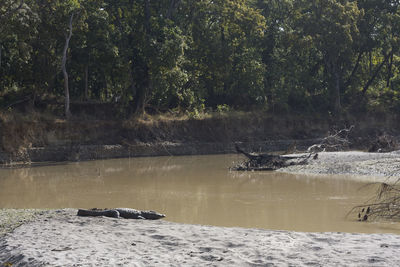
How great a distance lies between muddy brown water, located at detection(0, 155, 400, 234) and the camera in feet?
37.1

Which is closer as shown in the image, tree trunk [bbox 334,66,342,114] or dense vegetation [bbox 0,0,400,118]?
dense vegetation [bbox 0,0,400,118]

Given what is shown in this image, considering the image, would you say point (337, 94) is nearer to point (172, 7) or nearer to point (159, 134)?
point (172, 7)

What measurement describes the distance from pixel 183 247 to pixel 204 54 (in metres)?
28.3

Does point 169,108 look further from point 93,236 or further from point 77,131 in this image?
point 93,236

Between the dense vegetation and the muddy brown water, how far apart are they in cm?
780

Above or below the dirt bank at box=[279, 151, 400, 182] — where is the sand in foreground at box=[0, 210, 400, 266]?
below

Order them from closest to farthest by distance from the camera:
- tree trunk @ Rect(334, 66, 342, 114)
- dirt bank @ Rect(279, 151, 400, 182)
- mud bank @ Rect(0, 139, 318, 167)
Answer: dirt bank @ Rect(279, 151, 400, 182)
mud bank @ Rect(0, 139, 318, 167)
tree trunk @ Rect(334, 66, 342, 114)

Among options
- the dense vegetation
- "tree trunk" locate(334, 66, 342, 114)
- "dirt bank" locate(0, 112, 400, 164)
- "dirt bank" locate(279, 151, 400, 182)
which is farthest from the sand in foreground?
"tree trunk" locate(334, 66, 342, 114)

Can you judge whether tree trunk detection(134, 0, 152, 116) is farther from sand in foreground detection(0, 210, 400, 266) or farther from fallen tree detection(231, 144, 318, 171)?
sand in foreground detection(0, 210, 400, 266)

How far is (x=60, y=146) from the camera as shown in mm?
28422

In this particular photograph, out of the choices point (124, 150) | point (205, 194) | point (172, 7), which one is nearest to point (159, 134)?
point (124, 150)

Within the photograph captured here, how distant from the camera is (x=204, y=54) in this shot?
116 ft

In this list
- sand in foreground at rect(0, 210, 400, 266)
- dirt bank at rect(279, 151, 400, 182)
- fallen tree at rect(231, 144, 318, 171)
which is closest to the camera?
sand in foreground at rect(0, 210, 400, 266)

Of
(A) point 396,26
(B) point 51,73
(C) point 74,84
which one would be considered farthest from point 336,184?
(A) point 396,26
